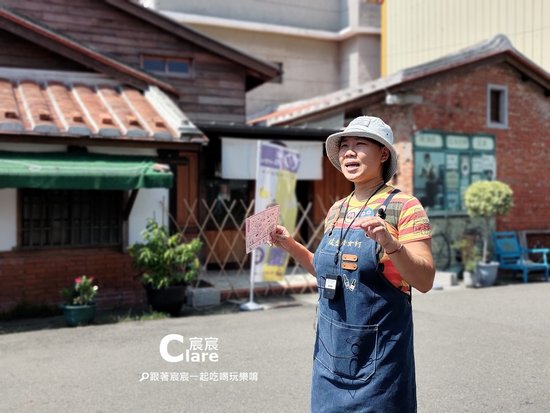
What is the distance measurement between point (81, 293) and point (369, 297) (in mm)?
6464

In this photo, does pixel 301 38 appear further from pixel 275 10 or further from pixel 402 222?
pixel 402 222

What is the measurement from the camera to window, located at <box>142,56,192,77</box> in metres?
13.6

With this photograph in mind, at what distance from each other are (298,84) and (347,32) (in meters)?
2.59

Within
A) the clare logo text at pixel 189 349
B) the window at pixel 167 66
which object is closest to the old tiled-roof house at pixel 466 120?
the window at pixel 167 66

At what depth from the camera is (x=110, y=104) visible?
1005 cm

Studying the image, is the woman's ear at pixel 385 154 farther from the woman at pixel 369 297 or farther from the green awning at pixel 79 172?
the green awning at pixel 79 172

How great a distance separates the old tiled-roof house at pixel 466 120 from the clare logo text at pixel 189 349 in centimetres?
636

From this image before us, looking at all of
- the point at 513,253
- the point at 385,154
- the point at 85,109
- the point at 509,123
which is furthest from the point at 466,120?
the point at 385,154

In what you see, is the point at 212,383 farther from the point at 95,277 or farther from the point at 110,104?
the point at 110,104

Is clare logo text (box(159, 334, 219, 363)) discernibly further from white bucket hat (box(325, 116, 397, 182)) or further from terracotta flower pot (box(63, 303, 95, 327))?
white bucket hat (box(325, 116, 397, 182))

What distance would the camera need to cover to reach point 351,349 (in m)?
2.72

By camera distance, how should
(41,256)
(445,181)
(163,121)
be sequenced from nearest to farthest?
(41,256)
(163,121)
(445,181)

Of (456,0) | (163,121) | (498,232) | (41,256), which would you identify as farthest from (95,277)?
(456,0)

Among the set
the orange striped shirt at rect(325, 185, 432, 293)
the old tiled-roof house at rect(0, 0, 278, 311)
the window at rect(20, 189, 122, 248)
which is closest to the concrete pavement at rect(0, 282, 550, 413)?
the old tiled-roof house at rect(0, 0, 278, 311)
